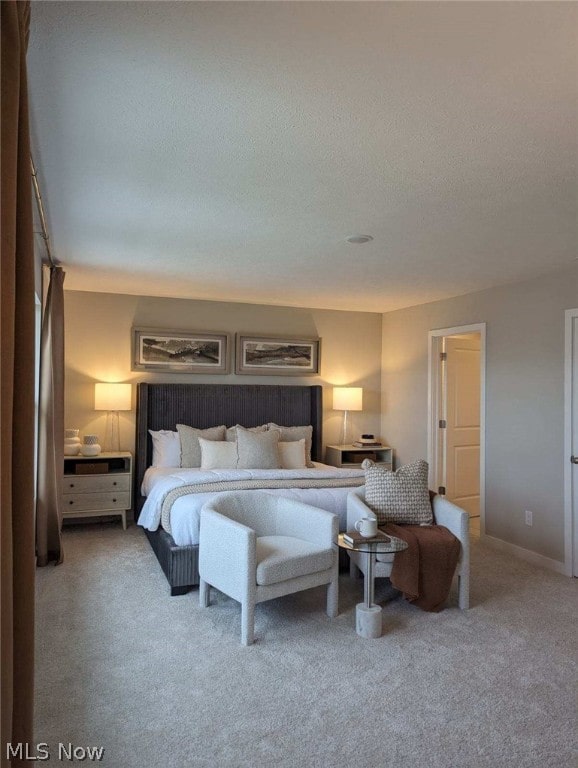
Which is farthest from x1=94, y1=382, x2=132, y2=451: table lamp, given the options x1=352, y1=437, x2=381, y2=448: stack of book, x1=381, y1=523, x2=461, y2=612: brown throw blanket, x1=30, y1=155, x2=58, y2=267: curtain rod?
x1=381, y1=523, x2=461, y2=612: brown throw blanket

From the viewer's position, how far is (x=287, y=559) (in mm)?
3072

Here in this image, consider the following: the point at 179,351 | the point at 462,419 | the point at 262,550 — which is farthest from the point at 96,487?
the point at 462,419

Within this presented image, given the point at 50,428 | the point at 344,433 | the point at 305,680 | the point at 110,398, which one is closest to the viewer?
the point at 305,680

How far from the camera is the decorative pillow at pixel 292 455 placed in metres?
5.54

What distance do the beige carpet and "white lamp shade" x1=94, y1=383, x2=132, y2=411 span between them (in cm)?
191

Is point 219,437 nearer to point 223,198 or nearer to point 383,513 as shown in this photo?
point 383,513

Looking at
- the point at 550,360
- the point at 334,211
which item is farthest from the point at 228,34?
the point at 550,360

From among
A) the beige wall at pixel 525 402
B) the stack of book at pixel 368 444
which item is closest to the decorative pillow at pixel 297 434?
the stack of book at pixel 368 444

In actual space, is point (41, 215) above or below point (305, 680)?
above

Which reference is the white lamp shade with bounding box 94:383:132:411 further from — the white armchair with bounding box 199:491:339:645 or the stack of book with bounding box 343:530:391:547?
the stack of book with bounding box 343:530:391:547

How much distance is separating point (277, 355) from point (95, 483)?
8.12 feet

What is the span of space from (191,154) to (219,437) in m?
3.60

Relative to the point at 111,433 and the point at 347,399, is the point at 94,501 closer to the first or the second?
the point at 111,433

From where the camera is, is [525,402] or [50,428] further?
[525,402]
